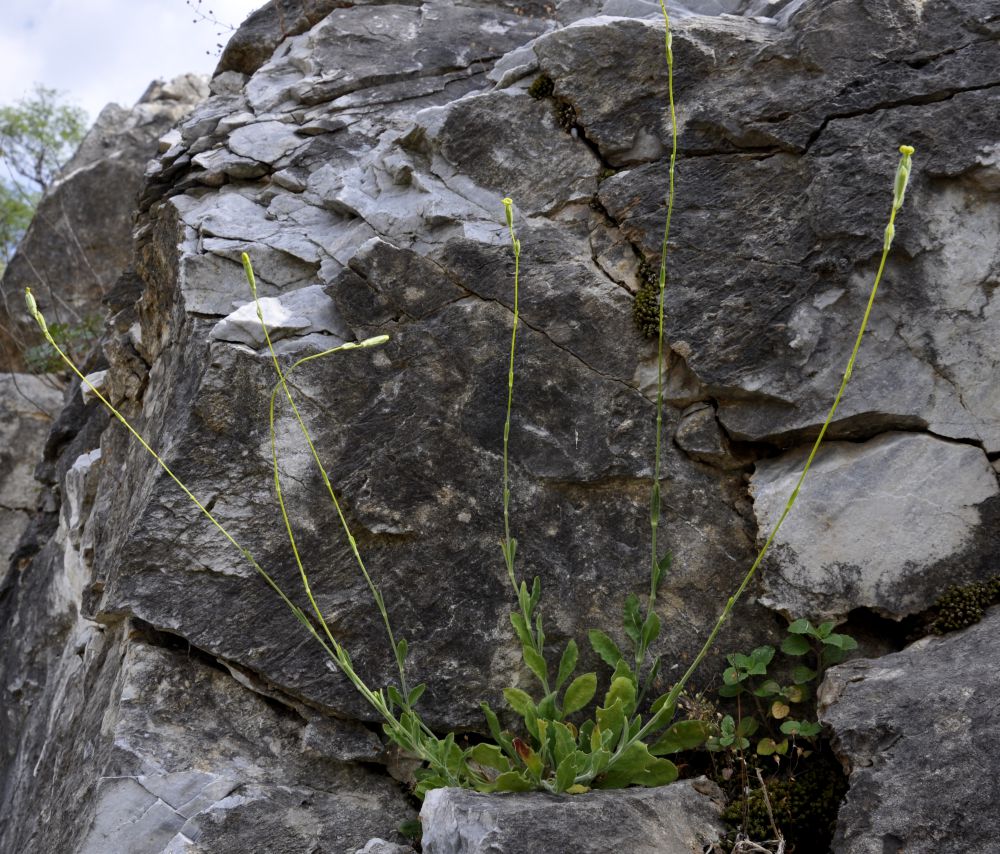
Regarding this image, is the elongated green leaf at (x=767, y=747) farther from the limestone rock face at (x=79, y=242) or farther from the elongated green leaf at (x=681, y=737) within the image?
the limestone rock face at (x=79, y=242)

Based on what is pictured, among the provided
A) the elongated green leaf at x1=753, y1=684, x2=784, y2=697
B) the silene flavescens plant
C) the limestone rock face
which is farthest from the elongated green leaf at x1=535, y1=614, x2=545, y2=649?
the limestone rock face

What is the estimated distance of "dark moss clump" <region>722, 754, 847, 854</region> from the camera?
3.18 m

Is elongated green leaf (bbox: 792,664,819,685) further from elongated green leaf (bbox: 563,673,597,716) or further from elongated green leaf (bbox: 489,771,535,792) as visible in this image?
elongated green leaf (bbox: 489,771,535,792)

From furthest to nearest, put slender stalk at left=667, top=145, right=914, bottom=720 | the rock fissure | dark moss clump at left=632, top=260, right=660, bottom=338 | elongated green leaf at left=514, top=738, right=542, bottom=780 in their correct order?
dark moss clump at left=632, top=260, right=660, bottom=338
the rock fissure
elongated green leaf at left=514, top=738, right=542, bottom=780
slender stalk at left=667, top=145, right=914, bottom=720

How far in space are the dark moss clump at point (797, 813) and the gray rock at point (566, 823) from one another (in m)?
0.11

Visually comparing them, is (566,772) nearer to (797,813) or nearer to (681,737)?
(681,737)

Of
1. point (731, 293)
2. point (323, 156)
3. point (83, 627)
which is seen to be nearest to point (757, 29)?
point (731, 293)

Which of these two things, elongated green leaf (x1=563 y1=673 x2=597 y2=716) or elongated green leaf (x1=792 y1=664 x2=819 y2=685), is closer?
elongated green leaf (x1=563 y1=673 x2=597 y2=716)

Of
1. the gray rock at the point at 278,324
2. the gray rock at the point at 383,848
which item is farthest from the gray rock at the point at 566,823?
the gray rock at the point at 278,324

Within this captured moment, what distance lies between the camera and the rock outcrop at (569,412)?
3.59m

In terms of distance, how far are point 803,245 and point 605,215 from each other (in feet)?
2.61

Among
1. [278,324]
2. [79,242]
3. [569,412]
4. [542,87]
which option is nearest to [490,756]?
[569,412]

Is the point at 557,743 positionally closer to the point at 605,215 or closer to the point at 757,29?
the point at 605,215

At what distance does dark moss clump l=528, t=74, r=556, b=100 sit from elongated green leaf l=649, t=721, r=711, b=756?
2.58 m
